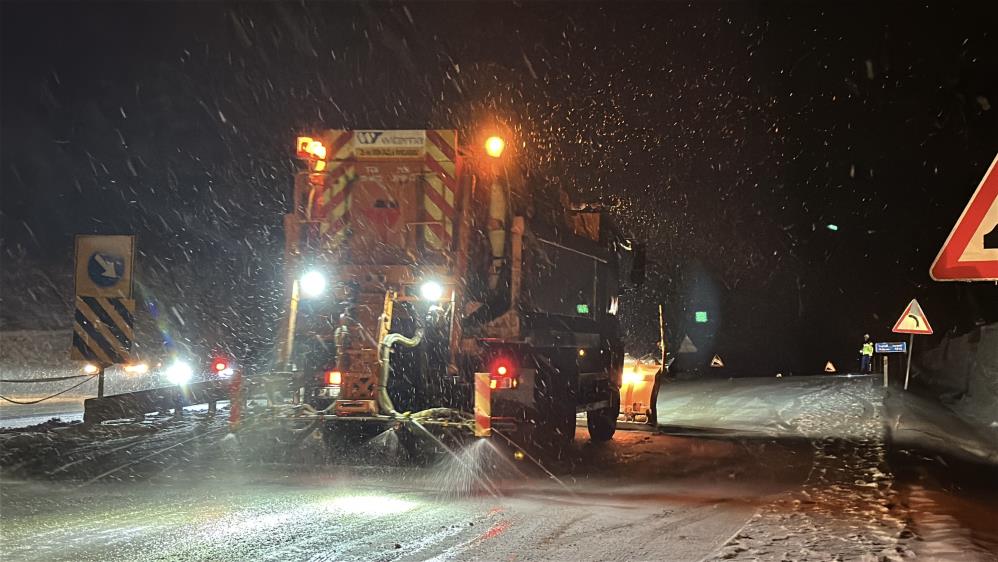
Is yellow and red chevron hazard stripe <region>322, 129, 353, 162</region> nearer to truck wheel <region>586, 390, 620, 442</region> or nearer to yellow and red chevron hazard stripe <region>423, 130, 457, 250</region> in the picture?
yellow and red chevron hazard stripe <region>423, 130, 457, 250</region>

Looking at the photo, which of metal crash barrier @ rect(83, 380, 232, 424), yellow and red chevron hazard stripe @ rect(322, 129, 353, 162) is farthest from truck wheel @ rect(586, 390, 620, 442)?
yellow and red chevron hazard stripe @ rect(322, 129, 353, 162)

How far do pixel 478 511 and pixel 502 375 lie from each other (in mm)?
2650

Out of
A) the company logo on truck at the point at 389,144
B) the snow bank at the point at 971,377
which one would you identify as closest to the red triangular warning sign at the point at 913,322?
the snow bank at the point at 971,377

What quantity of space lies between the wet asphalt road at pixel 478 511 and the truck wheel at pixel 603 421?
1.60m

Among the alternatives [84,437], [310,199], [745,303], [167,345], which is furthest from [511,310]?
[745,303]

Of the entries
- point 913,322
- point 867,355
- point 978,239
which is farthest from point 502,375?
point 867,355

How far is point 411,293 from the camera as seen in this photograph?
9891mm

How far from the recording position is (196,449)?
9.96 meters

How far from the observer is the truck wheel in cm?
1320

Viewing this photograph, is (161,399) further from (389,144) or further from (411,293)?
(389,144)

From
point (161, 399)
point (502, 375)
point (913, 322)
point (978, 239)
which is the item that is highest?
point (978, 239)

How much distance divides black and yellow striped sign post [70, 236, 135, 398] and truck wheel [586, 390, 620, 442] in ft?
21.5

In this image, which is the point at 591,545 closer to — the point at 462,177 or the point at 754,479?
the point at 754,479

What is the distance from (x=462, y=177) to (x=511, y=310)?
63.1 inches
